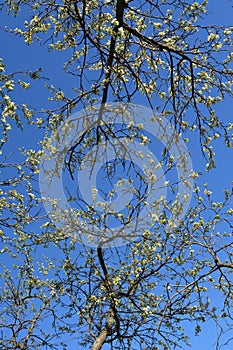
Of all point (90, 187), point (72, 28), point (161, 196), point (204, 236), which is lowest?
point (204, 236)

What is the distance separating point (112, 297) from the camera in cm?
790

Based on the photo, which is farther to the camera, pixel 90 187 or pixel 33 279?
pixel 33 279

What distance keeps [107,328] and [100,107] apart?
14.6ft

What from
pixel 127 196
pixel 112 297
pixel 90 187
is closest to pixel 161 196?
pixel 127 196

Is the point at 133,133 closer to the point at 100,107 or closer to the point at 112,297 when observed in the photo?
the point at 100,107

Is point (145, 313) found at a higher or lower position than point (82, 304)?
lower

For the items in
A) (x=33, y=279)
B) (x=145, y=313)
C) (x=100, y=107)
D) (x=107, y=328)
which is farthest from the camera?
(x=33, y=279)

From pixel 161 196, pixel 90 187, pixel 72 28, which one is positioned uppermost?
pixel 72 28

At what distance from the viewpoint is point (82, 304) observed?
8.93 metres

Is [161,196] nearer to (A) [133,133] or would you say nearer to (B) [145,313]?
(A) [133,133]

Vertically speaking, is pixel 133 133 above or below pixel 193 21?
below

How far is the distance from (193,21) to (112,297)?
490cm

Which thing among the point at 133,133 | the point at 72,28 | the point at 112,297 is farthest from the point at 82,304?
the point at 72,28

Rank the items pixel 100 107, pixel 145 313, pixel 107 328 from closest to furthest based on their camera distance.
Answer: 1. pixel 100 107
2. pixel 145 313
3. pixel 107 328
